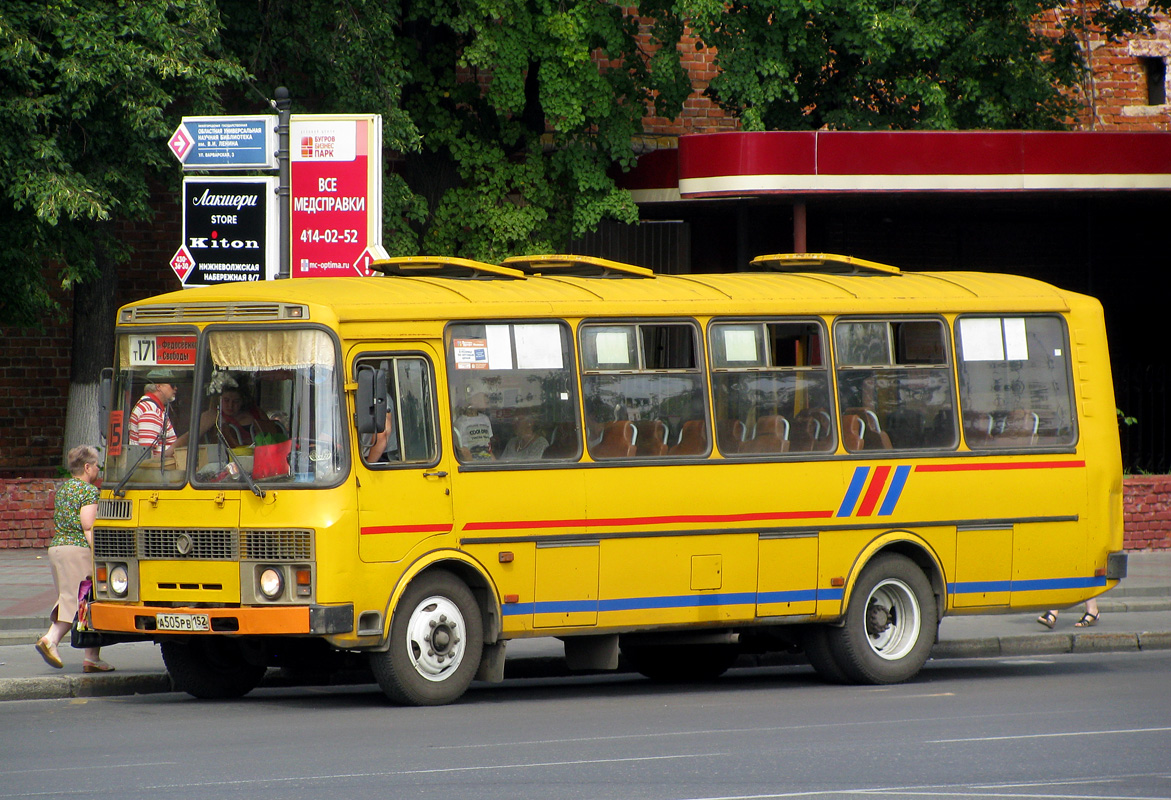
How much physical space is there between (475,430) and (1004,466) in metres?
4.22

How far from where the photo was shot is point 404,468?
36.6 feet

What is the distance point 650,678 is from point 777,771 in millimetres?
5124

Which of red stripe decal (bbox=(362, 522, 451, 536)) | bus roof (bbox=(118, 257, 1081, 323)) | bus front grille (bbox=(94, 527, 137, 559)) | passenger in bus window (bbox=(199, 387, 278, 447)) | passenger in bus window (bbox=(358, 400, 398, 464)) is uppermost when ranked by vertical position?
bus roof (bbox=(118, 257, 1081, 323))

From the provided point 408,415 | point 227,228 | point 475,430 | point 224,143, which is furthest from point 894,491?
point 224,143

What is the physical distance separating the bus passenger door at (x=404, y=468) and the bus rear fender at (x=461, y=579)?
0.13 metres

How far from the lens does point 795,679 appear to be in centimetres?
1350

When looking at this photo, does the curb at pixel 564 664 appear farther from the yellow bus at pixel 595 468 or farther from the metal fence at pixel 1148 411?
the metal fence at pixel 1148 411

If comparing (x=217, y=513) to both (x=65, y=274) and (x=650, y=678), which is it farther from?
(x=65, y=274)

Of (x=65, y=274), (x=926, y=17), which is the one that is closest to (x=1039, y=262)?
(x=926, y=17)

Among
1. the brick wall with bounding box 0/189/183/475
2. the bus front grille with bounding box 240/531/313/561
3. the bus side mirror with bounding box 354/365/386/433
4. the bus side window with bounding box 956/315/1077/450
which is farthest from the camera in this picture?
the brick wall with bounding box 0/189/183/475

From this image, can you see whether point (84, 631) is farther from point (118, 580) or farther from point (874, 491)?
point (874, 491)

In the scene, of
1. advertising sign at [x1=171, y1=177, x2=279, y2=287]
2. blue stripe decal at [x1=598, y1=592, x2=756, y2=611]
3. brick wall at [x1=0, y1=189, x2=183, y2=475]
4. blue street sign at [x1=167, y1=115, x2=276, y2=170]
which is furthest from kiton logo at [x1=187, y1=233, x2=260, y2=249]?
brick wall at [x1=0, y1=189, x2=183, y2=475]

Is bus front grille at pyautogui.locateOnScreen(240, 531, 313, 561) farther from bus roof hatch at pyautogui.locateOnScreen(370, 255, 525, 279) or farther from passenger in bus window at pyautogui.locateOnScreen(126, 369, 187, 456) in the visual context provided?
bus roof hatch at pyautogui.locateOnScreen(370, 255, 525, 279)

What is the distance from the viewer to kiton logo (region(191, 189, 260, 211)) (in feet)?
47.9
